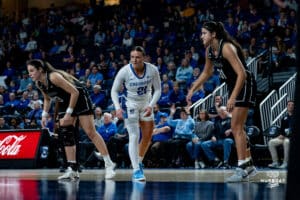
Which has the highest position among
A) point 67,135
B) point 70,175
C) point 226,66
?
point 226,66

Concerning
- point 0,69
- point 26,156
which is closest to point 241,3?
point 26,156

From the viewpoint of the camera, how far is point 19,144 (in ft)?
54.8

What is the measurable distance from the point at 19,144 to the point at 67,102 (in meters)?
7.43

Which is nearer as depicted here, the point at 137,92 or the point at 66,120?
the point at 137,92

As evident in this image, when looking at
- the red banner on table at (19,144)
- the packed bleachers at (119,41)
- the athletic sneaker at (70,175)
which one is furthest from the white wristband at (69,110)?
the packed bleachers at (119,41)

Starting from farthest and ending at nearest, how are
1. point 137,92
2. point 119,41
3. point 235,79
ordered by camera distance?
point 119,41
point 137,92
point 235,79

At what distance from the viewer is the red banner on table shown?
54.1 feet

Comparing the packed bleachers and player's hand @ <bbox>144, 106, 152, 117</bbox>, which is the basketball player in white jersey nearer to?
player's hand @ <bbox>144, 106, 152, 117</bbox>

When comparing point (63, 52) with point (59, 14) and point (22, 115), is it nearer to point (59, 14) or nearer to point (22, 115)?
point (59, 14)

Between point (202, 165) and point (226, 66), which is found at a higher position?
point (226, 66)

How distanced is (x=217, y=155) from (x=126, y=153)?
242 centimetres

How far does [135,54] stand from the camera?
9141 millimetres

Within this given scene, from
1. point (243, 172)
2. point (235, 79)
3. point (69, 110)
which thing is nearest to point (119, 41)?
point (69, 110)

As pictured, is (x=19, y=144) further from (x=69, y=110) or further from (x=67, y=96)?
(x=69, y=110)
